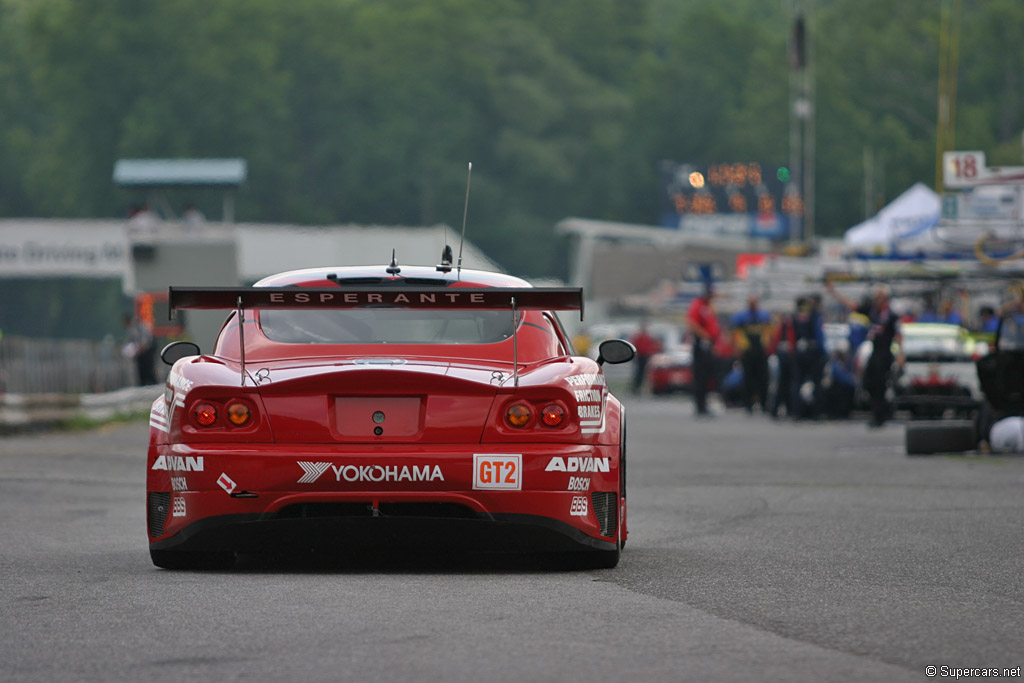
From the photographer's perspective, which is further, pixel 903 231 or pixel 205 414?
pixel 903 231

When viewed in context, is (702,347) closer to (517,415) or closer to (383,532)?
(517,415)

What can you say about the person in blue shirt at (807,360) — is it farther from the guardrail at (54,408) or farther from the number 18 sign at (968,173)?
the guardrail at (54,408)

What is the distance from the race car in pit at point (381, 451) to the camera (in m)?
7.70

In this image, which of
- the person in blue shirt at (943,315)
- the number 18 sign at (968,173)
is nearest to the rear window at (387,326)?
the number 18 sign at (968,173)

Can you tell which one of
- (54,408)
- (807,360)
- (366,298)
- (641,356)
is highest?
(366,298)

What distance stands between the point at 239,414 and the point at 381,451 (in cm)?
59

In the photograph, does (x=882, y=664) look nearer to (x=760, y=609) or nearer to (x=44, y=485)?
(x=760, y=609)

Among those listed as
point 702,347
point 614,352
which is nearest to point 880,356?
point 702,347

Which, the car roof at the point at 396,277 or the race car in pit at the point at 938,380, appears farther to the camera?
the race car in pit at the point at 938,380

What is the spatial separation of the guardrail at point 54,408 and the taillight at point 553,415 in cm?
1440

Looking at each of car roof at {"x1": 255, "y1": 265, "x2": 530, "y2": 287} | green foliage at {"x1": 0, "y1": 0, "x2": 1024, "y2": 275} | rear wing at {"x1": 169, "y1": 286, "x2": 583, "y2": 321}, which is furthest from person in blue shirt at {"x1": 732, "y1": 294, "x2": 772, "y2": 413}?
green foliage at {"x1": 0, "y1": 0, "x2": 1024, "y2": 275}

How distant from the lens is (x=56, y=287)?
9069 centimetres

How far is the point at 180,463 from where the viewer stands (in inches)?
309

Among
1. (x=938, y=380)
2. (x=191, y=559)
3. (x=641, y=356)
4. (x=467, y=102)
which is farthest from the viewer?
(x=467, y=102)
